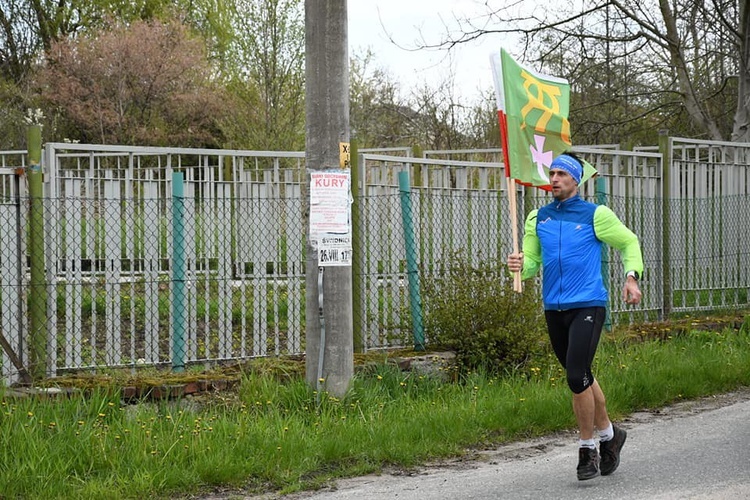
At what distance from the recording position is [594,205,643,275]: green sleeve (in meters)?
7.08

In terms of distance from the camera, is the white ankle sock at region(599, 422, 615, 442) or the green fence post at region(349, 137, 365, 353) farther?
the green fence post at region(349, 137, 365, 353)

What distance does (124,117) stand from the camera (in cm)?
3366

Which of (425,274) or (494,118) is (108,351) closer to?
(425,274)

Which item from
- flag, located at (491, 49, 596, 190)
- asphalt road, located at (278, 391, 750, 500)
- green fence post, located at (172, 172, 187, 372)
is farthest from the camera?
green fence post, located at (172, 172, 187, 372)

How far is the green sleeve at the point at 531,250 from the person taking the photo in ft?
24.4

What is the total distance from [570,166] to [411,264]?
349cm

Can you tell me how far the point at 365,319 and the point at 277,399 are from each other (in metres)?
2.02

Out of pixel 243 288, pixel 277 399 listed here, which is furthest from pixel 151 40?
pixel 277 399

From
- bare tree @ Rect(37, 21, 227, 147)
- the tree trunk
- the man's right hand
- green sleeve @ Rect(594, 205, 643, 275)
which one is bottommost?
the man's right hand

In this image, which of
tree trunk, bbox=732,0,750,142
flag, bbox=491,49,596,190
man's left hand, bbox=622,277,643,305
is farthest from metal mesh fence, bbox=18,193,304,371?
tree trunk, bbox=732,0,750,142

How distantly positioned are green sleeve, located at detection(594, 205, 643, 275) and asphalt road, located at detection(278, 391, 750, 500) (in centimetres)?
135

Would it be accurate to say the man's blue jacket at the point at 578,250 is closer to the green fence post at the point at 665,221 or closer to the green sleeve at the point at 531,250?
the green sleeve at the point at 531,250

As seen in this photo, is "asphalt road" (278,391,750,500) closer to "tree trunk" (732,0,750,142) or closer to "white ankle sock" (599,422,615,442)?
"white ankle sock" (599,422,615,442)

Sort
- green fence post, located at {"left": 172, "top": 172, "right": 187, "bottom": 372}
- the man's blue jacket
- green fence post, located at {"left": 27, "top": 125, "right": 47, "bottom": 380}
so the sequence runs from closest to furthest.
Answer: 1. the man's blue jacket
2. green fence post, located at {"left": 27, "top": 125, "right": 47, "bottom": 380}
3. green fence post, located at {"left": 172, "top": 172, "right": 187, "bottom": 372}
